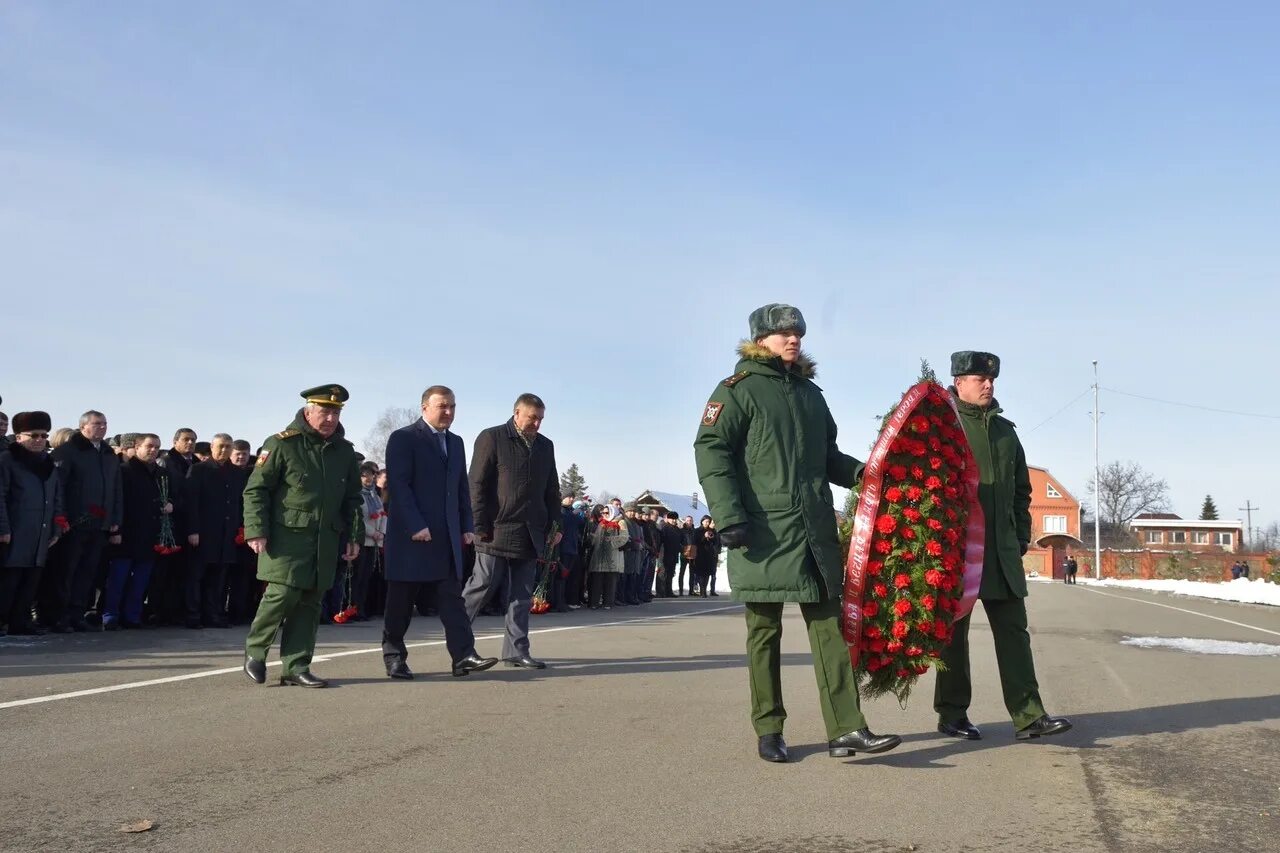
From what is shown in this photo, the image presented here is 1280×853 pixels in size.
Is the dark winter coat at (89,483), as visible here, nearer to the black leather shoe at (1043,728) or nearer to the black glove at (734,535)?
the black glove at (734,535)

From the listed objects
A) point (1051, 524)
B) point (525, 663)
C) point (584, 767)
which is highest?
point (1051, 524)

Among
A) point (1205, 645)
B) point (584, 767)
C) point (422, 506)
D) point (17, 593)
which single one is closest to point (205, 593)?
point (17, 593)

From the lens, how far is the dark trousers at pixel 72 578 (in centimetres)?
1242

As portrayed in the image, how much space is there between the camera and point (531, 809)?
4816 mm

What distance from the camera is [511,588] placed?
9969mm

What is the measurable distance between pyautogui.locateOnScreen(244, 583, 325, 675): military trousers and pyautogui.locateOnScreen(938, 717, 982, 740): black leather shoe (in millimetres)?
4256

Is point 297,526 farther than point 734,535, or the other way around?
point 297,526

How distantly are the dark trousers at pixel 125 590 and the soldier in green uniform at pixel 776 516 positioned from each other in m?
9.29

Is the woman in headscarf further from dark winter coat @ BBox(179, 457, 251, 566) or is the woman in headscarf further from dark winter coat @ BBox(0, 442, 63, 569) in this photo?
dark winter coat @ BBox(0, 442, 63, 569)

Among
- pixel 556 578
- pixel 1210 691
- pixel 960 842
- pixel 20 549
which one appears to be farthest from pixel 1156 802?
pixel 556 578

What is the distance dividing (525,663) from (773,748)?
4.34 m

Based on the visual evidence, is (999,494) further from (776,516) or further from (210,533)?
(210,533)

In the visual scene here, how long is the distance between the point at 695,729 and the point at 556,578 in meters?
14.2

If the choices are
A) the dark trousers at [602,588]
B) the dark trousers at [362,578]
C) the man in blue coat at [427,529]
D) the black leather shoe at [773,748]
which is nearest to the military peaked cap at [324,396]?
the man in blue coat at [427,529]
